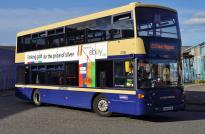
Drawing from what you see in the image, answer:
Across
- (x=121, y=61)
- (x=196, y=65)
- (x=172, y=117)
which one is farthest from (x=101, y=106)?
(x=196, y=65)

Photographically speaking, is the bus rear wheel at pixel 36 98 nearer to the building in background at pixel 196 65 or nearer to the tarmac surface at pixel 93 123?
the tarmac surface at pixel 93 123

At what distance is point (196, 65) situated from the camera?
43281mm

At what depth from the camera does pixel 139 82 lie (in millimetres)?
14742

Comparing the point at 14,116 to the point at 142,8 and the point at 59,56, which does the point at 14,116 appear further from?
the point at 142,8

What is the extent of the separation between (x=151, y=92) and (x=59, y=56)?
5.65m

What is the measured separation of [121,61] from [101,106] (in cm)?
205

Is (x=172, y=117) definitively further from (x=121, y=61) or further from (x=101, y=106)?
(x=121, y=61)

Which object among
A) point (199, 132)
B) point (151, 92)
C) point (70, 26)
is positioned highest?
point (70, 26)

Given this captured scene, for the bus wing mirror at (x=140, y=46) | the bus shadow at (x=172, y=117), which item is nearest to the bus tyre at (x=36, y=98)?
the bus shadow at (x=172, y=117)

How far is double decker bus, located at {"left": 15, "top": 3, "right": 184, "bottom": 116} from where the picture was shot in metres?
14.9

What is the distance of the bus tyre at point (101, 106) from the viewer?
1635 centimetres

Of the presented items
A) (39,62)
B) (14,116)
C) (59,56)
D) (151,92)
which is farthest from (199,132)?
(39,62)

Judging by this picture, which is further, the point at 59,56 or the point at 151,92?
the point at 59,56

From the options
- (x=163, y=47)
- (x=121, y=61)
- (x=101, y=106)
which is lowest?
(x=101, y=106)
